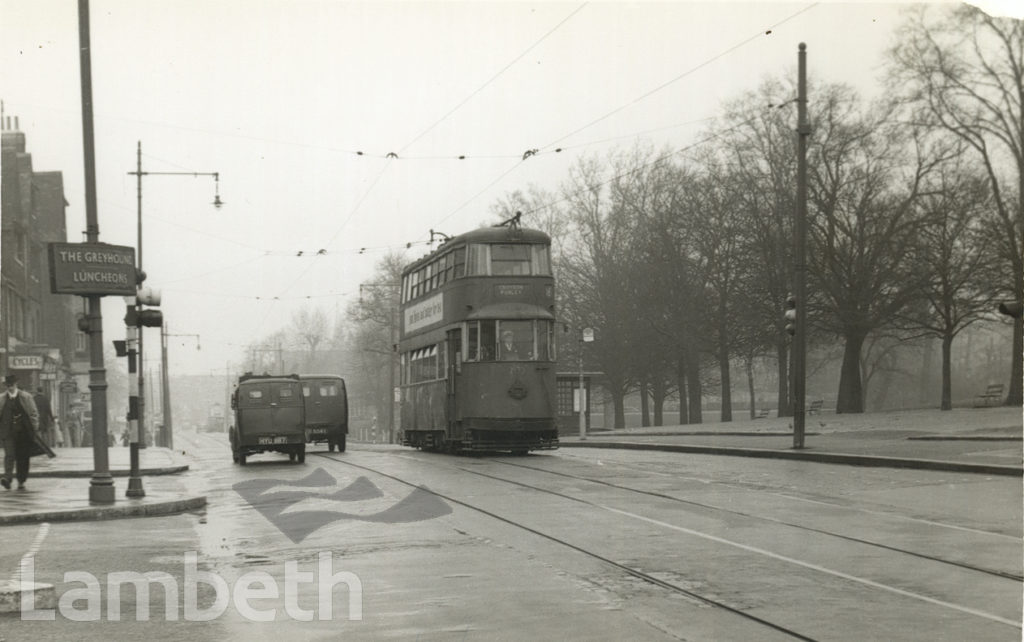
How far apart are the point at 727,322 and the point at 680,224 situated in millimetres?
4656

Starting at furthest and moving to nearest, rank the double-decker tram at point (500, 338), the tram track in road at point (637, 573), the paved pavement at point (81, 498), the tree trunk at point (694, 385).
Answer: the tree trunk at point (694, 385), the double-decker tram at point (500, 338), the paved pavement at point (81, 498), the tram track in road at point (637, 573)

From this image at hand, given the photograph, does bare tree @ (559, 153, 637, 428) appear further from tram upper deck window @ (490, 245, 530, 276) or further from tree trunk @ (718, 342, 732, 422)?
tram upper deck window @ (490, 245, 530, 276)

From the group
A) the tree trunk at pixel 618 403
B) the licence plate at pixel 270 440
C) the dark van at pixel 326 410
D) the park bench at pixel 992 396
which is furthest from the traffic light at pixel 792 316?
the tree trunk at pixel 618 403

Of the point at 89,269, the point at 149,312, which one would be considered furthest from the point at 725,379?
the point at 89,269

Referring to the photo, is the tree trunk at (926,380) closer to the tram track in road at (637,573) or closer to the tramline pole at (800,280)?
the tramline pole at (800,280)

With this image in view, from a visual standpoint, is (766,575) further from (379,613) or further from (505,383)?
(505,383)

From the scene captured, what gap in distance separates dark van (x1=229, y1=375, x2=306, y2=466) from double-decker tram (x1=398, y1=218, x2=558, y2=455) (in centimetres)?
389

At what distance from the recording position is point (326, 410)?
3762 cm

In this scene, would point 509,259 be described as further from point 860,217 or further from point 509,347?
point 860,217

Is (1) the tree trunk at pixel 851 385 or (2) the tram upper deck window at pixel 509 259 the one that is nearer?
(2) the tram upper deck window at pixel 509 259

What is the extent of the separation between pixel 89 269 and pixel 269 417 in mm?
12136

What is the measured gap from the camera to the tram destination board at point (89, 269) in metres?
16.7

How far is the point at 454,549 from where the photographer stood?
11.4 m

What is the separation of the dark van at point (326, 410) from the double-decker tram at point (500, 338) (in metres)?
10.2
